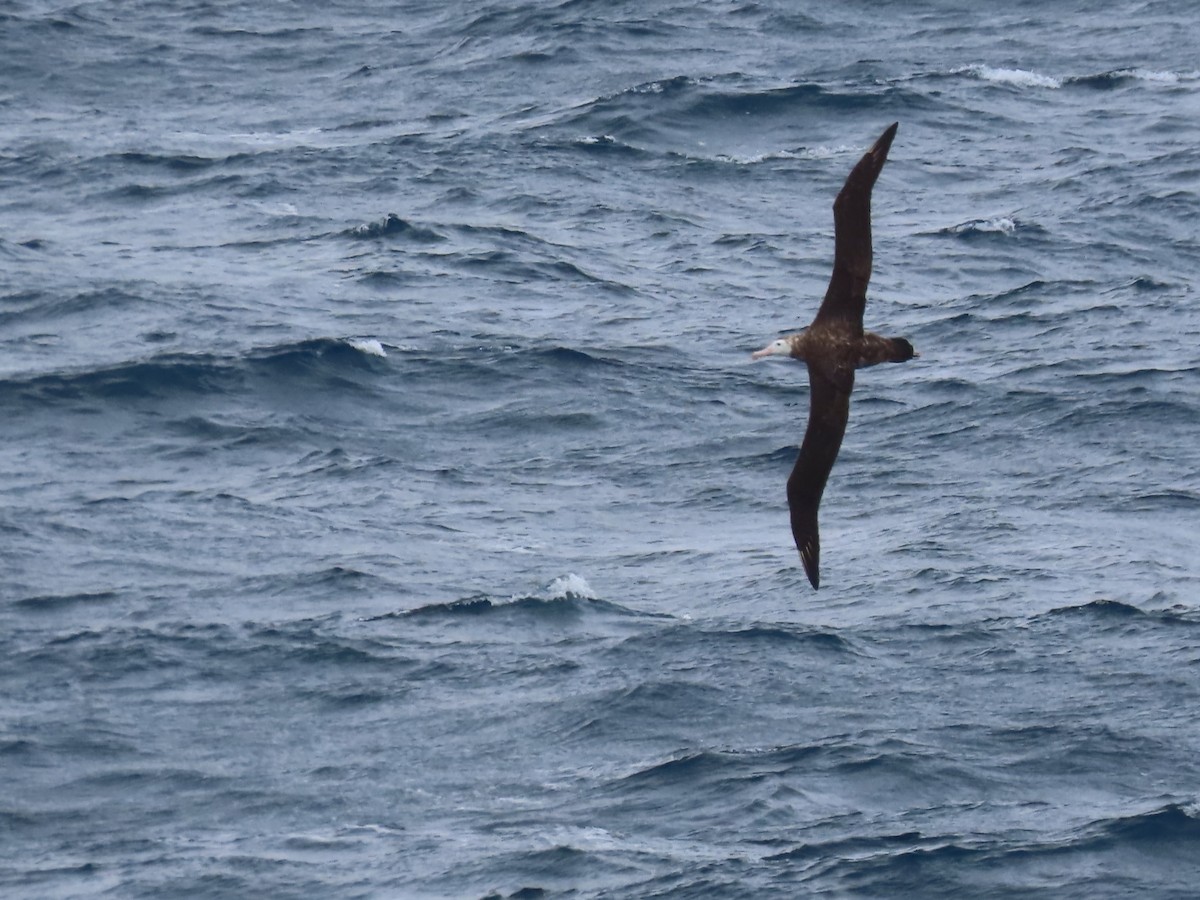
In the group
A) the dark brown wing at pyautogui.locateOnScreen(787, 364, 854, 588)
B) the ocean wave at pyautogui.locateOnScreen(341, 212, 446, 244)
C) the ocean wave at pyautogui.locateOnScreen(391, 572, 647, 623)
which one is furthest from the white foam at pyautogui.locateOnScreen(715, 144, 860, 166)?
the dark brown wing at pyautogui.locateOnScreen(787, 364, 854, 588)

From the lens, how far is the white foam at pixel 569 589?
25922 mm

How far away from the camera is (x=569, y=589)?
26.0m

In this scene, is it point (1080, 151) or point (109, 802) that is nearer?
point (109, 802)

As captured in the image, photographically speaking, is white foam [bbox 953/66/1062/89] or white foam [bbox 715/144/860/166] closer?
white foam [bbox 715/144/860/166]

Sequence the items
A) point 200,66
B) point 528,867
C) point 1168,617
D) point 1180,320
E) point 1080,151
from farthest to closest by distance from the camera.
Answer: point 200,66 → point 1080,151 → point 1180,320 → point 1168,617 → point 528,867

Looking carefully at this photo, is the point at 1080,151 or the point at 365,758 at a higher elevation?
the point at 1080,151

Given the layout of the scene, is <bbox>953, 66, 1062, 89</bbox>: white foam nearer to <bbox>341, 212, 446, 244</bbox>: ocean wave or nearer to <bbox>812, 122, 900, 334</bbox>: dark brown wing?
<bbox>341, 212, 446, 244</bbox>: ocean wave

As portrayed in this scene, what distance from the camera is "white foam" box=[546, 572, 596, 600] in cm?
2592

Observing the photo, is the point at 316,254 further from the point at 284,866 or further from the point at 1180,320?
the point at 284,866

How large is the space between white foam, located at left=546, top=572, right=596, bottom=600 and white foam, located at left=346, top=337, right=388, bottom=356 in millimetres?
6008

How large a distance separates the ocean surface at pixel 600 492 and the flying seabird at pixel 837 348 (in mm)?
3865

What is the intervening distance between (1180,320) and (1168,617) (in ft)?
23.7

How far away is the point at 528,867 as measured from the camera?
21.5 meters

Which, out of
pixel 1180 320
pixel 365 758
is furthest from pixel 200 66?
pixel 365 758
